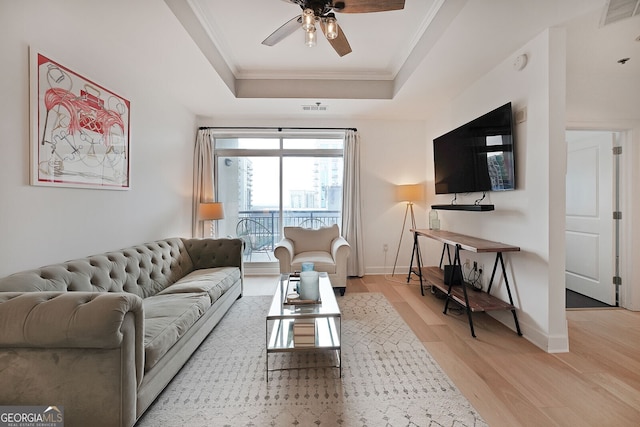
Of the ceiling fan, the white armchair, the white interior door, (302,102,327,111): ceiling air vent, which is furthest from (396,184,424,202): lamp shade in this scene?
the ceiling fan

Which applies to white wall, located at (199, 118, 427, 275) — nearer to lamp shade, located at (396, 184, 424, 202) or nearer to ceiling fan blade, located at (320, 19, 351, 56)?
lamp shade, located at (396, 184, 424, 202)

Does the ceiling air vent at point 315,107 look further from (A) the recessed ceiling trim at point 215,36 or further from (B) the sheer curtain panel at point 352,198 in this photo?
(A) the recessed ceiling trim at point 215,36

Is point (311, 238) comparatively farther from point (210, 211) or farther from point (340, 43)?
point (340, 43)

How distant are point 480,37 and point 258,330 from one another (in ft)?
10.7

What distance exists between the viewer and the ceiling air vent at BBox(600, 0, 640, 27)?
5.47ft

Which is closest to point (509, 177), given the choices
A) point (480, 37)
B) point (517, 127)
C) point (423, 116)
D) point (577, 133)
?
point (517, 127)

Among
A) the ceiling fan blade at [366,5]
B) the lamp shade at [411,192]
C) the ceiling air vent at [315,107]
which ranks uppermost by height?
the ceiling air vent at [315,107]

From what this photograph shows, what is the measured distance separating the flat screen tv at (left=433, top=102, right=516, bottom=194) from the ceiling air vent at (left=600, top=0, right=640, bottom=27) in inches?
29.3

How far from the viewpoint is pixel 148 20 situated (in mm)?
2049

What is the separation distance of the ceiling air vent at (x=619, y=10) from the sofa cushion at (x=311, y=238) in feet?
10.8

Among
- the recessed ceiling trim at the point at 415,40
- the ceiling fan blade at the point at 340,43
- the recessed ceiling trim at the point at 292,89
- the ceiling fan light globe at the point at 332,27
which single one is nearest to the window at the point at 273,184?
the recessed ceiling trim at the point at 292,89

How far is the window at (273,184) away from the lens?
4516 millimetres

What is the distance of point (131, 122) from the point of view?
2646 millimetres

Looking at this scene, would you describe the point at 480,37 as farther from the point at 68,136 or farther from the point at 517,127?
the point at 68,136
